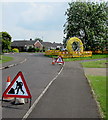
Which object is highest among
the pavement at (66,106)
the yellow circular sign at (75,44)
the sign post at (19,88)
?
the yellow circular sign at (75,44)

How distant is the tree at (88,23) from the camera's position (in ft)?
173

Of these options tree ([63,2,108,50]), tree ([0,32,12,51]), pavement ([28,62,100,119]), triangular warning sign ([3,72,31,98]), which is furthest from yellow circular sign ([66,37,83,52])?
triangular warning sign ([3,72,31,98])

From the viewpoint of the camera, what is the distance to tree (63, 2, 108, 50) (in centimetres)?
5272

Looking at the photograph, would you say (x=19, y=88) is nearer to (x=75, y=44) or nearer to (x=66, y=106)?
(x=66, y=106)

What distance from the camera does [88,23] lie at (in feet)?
174

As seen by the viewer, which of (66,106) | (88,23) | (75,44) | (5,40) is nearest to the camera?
(66,106)

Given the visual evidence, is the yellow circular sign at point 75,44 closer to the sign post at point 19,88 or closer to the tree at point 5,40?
the tree at point 5,40

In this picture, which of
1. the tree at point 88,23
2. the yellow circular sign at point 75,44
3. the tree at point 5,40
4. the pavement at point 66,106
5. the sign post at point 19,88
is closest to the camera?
the pavement at point 66,106

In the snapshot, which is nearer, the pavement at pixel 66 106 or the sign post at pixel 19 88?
the pavement at pixel 66 106

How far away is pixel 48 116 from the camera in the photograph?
232 inches

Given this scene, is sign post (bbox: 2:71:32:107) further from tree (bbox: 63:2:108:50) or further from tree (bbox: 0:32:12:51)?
tree (bbox: 63:2:108:50)

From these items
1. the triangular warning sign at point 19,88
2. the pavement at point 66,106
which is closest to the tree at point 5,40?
the pavement at point 66,106

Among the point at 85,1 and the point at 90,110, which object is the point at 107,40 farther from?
the point at 90,110

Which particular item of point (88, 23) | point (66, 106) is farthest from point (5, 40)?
point (66, 106)
